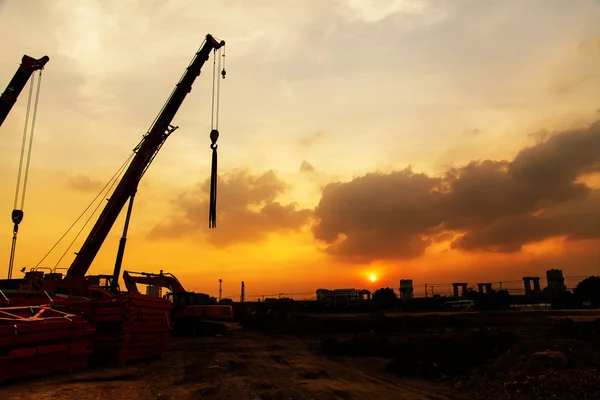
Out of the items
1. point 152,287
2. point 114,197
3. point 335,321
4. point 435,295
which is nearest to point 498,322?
point 335,321

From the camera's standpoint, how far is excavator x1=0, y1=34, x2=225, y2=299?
20.0 meters

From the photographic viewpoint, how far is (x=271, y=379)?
551 inches

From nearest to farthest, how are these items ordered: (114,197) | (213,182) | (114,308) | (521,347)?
1. (521,347)
2. (114,308)
3. (213,182)
4. (114,197)

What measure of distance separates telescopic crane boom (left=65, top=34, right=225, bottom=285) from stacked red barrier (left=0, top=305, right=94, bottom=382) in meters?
7.23

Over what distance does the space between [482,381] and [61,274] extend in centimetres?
1923

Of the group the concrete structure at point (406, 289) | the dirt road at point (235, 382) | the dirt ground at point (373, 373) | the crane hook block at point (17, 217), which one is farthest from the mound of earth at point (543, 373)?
the concrete structure at point (406, 289)

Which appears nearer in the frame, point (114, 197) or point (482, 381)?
point (482, 381)

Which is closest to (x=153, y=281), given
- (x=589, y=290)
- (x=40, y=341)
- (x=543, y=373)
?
(x=40, y=341)

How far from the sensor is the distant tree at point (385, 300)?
64900 mm

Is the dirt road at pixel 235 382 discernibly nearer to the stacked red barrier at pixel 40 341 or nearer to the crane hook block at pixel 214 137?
the stacked red barrier at pixel 40 341

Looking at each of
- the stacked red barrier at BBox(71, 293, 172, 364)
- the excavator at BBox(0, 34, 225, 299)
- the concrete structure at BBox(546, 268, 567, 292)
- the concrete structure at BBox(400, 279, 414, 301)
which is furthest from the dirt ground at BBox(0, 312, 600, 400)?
the concrete structure at BBox(400, 279, 414, 301)

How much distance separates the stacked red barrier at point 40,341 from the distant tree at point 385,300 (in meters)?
53.7

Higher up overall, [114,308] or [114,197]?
[114,197]

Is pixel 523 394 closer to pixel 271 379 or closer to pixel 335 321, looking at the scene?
pixel 271 379
